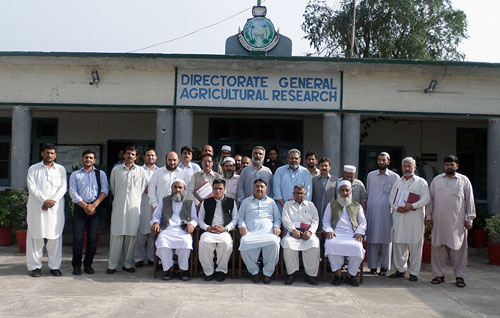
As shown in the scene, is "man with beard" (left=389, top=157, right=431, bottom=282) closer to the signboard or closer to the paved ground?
the paved ground

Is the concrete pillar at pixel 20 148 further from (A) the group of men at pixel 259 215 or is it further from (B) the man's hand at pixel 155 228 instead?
(B) the man's hand at pixel 155 228

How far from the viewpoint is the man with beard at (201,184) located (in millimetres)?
6582

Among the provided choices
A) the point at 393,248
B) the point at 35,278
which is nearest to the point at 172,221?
the point at 35,278

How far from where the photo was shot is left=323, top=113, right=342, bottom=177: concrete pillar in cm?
851

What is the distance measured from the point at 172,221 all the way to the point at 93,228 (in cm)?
108

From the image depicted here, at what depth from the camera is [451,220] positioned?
20.7ft

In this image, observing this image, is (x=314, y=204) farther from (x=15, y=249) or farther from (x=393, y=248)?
(x=15, y=249)

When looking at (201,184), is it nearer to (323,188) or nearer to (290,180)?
(290,180)

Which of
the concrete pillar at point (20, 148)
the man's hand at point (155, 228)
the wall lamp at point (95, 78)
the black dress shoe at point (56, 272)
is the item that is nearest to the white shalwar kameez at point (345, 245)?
the man's hand at point (155, 228)

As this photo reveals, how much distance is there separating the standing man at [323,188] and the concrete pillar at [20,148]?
17.6 feet

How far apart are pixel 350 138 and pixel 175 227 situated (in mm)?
3757

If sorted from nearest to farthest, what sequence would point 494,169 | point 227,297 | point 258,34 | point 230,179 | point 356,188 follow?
point 227,297 → point 356,188 → point 230,179 → point 494,169 → point 258,34

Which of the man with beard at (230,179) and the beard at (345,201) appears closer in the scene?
the beard at (345,201)

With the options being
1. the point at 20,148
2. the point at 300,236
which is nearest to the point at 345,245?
the point at 300,236
